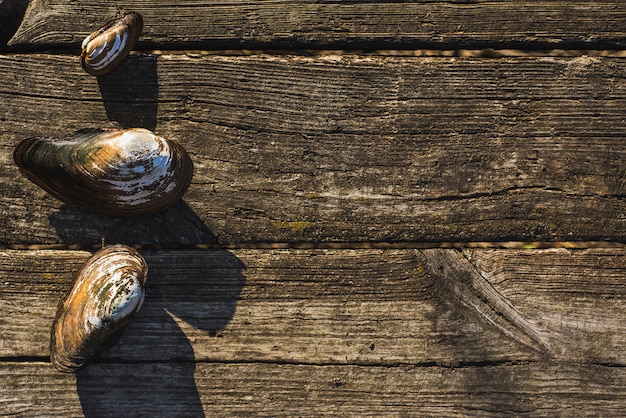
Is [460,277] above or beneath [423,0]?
beneath

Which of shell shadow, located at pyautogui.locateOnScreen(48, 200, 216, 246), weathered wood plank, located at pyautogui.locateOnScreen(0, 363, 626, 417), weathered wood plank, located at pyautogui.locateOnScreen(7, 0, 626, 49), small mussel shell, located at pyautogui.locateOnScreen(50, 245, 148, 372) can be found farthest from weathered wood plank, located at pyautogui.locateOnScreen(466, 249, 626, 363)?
small mussel shell, located at pyautogui.locateOnScreen(50, 245, 148, 372)

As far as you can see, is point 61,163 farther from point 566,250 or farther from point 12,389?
point 566,250

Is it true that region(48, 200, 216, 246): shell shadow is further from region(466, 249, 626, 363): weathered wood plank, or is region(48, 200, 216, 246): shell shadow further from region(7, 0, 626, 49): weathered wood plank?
region(466, 249, 626, 363): weathered wood plank

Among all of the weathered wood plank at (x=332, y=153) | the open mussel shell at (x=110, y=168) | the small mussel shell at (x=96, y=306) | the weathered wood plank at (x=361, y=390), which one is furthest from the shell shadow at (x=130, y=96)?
the weathered wood plank at (x=361, y=390)

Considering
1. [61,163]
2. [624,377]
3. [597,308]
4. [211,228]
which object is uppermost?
[61,163]

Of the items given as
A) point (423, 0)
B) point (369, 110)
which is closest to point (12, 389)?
point (369, 110)

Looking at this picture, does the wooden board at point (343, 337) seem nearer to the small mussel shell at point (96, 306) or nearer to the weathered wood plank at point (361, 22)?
the small mussel shell at point (96, 306)
